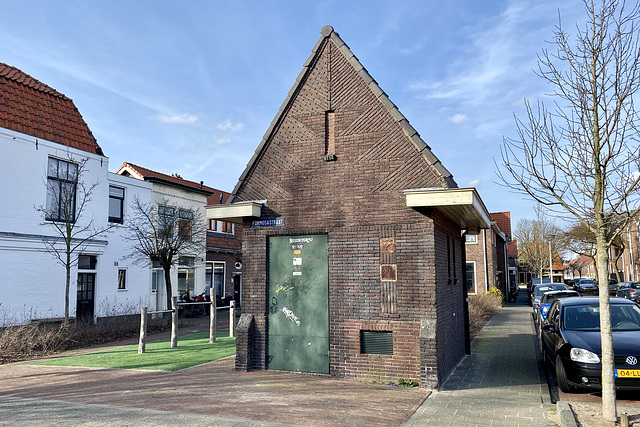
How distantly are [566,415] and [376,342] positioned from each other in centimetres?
353

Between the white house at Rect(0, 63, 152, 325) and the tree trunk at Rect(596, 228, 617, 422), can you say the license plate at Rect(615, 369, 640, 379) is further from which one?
the white house at Rect(0, 63, 152, 325)

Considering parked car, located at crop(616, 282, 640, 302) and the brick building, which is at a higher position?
the brick building

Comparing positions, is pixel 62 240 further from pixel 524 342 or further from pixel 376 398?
pixel 524 342

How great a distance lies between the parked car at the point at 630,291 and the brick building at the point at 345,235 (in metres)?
24.8

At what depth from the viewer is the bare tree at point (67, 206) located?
18.1 meters

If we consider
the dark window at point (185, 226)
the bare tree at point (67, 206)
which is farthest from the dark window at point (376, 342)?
the dark window at point (185, 226)

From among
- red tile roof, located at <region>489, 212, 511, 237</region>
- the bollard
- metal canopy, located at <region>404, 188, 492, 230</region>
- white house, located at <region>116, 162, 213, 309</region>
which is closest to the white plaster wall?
white house, located at <region>116, 162, 213, 309</region>

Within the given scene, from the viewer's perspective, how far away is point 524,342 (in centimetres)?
1468

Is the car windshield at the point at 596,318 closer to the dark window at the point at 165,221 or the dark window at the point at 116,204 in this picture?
the dark window at the point at 165,221

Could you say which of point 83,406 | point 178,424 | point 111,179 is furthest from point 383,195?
point 111,179

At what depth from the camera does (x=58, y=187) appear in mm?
18656

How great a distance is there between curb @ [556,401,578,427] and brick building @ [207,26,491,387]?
2.11 meters

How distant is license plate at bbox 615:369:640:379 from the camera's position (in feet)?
23.8

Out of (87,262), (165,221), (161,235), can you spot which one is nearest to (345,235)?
(161,235)
